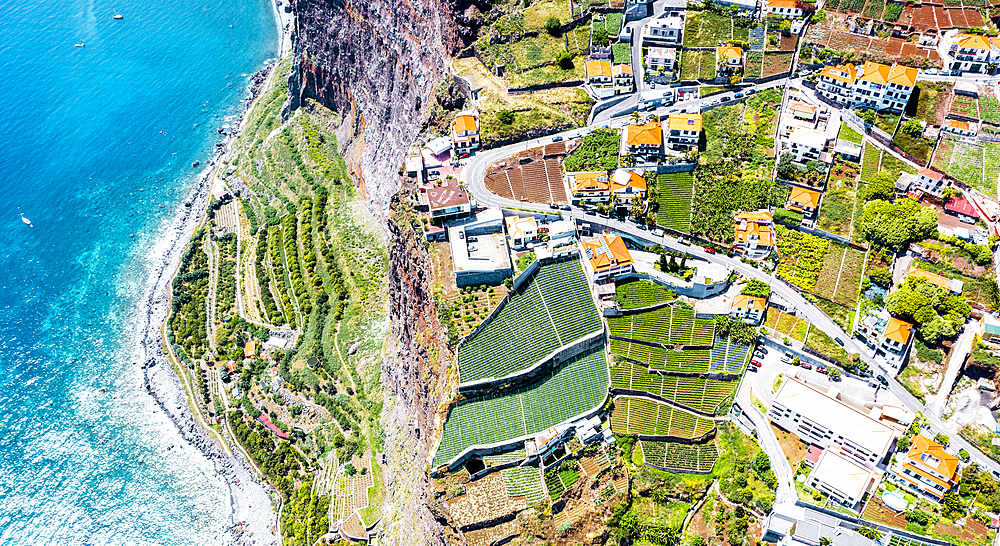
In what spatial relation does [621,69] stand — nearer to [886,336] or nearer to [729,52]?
[729,52]

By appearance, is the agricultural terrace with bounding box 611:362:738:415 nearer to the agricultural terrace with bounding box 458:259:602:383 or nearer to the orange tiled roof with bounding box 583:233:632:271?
the agricultural terrace with bounding box 458:259:602:383

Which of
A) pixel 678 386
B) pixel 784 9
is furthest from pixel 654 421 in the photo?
pixel 784 9

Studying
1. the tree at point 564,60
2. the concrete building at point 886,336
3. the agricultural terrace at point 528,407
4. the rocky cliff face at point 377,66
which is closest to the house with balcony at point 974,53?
the concrete building at point 886,336

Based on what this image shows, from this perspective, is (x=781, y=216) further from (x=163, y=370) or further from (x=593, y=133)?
Answer: (x=163, y=370)

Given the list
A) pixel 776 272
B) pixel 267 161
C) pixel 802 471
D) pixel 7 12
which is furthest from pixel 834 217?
pixel 7 12

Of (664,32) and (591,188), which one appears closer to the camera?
(591,188)

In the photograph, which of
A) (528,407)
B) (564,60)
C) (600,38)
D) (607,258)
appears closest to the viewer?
(528,407)
